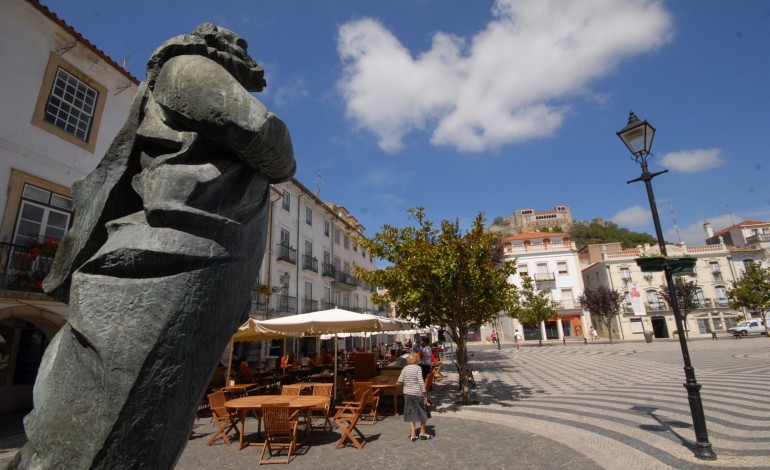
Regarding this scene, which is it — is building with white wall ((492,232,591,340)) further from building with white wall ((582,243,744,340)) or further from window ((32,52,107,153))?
window ((32,52,107,153))

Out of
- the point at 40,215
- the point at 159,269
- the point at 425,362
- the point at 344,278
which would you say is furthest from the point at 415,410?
the point at 344,278

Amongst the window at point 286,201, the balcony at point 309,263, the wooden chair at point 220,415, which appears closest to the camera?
the wooden chair at point 220,415

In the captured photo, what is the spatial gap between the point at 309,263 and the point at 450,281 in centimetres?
1728

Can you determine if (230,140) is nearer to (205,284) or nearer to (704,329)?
(205,284)

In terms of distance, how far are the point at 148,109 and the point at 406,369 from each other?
20.2 ft

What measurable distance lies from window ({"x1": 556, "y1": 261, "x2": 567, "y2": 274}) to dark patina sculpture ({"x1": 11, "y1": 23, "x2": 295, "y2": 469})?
1849 inches

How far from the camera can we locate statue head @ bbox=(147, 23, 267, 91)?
1.90 m

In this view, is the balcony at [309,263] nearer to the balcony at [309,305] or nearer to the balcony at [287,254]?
Answer: the balcony at [287,254]

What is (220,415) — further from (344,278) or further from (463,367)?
(344,278)

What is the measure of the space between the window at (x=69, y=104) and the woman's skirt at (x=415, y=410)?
1087 centimetres

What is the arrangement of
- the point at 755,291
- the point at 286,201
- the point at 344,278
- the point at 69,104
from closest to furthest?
the point at 69,104, the point at 286,201, the point at 344,278, the point at 755,291

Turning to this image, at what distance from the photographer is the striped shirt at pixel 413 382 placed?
6836mm

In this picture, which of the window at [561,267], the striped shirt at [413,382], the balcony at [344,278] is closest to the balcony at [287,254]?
the balcony at [344,278]

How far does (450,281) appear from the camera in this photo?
9086mm
